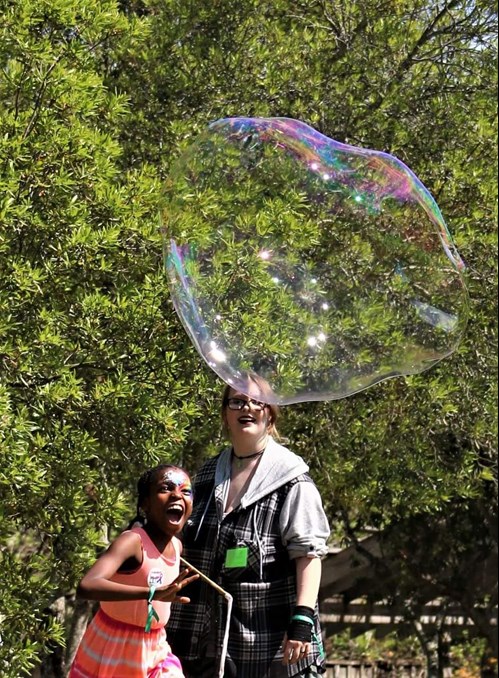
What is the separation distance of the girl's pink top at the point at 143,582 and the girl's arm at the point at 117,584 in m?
0.05

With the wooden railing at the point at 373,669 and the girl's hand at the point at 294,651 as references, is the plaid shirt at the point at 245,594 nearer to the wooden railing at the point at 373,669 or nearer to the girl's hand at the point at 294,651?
the girl's hand at the point at 294,651

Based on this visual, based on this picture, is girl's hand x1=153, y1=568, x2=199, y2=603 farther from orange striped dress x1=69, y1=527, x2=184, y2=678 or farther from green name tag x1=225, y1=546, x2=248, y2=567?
green name tag x1=225, y1=546, x2=248, y2=567

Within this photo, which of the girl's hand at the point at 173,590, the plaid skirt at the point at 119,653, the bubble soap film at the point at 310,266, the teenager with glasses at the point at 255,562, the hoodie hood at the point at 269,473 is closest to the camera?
the girl's hand at the point at 173,590

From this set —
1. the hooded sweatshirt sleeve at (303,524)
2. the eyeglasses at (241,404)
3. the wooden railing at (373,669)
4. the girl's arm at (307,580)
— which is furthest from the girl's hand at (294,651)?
the wooden railing at (373,669)

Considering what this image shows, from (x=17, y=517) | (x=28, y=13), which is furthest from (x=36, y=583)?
(x=28, y=13)

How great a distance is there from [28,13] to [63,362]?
1475 millimetres

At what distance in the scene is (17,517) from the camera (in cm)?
545

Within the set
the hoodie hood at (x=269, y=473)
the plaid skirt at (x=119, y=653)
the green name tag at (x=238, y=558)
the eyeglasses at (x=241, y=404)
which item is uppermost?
the eyeglasses at (x=241, y=404)

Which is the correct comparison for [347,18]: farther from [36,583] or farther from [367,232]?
[36,583]

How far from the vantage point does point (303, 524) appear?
439 centimetres

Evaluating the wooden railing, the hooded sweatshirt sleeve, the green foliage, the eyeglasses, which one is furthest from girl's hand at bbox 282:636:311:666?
the wooden railing

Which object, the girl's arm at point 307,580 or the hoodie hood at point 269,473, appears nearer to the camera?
the girl's arm at point 307,580

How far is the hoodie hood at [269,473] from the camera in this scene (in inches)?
176

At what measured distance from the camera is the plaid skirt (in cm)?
421
